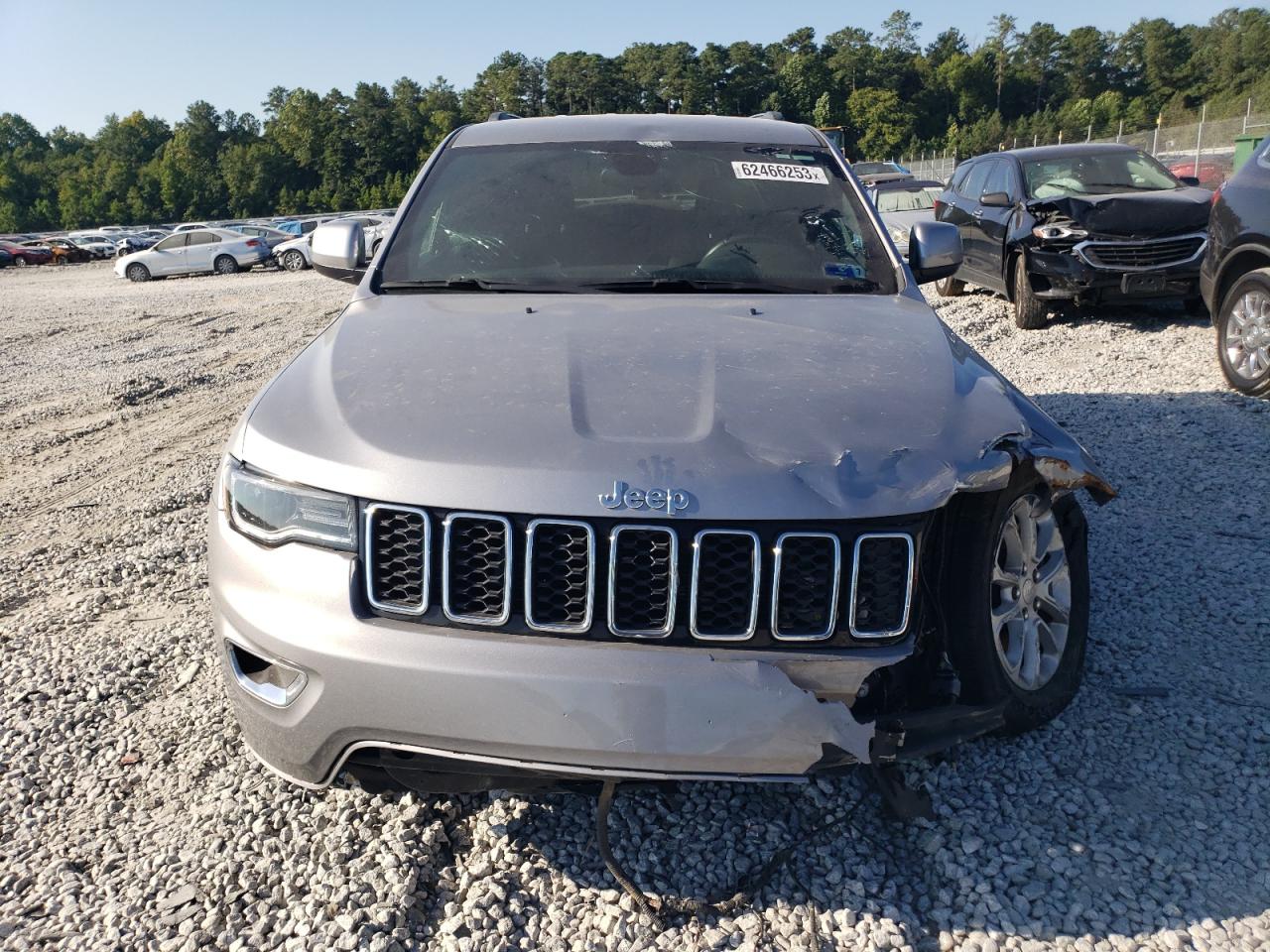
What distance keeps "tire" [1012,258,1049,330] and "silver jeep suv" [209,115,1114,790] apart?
A: 296 inches

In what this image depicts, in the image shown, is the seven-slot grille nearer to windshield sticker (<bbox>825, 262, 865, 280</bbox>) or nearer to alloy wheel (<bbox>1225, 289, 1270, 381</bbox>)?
windshield sticker (<bbox>825, 262, 865, 280</bbox>)

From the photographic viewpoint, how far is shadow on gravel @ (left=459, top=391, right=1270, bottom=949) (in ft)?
7.52

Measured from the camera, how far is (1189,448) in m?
5.87

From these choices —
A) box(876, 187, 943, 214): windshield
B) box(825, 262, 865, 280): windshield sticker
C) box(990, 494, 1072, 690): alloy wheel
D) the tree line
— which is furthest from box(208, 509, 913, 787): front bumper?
the tree line

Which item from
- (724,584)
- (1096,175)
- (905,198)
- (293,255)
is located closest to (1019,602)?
(724,584)

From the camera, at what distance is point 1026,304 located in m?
9.80

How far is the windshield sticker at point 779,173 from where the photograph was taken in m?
3.80

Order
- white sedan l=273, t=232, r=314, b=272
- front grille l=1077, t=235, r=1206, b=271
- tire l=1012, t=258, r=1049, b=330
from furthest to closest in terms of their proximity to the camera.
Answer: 1. white sedan l=273, t=232, r=314, b=272
2. tire l=1012, t=258, r=1049, b=330
3. front grille l=1077, t=235, r=1206, b=271

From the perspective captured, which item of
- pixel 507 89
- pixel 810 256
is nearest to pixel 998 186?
pixel 810 256

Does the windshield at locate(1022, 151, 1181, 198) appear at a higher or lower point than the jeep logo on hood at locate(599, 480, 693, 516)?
higher

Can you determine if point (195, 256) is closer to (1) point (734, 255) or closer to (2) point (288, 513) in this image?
(1) point (734, 255)

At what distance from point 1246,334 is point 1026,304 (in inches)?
123

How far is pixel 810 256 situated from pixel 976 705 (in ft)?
5.55

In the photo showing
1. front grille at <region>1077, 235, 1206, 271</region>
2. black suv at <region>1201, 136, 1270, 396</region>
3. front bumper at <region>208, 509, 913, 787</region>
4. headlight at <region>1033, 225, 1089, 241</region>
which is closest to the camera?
front bumper at <region>208, 509, 913, 787</region>
